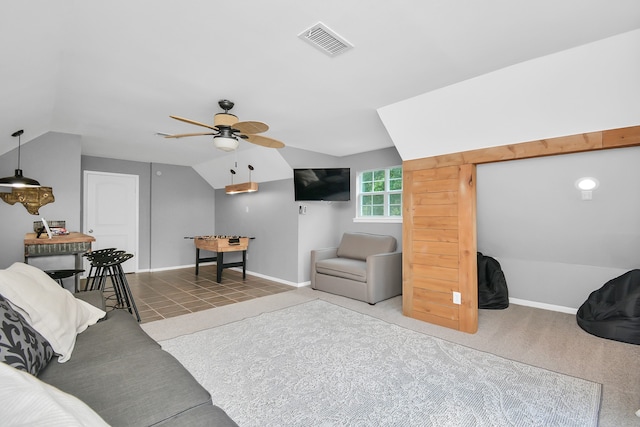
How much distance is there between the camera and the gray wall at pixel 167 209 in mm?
6484

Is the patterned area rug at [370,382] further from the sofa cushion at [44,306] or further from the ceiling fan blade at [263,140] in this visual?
the ceiling fan blade at [263,140]

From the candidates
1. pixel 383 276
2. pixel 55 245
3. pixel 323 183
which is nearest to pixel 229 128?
pixel 323 183

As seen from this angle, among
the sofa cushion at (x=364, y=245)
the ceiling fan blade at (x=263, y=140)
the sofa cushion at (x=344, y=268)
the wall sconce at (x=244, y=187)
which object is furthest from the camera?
the wall sconce at (x=244, y=187)

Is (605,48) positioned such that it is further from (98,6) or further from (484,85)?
(98,6)

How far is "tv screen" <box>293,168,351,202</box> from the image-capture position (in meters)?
5.12

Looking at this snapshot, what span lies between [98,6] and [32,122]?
8.81ft

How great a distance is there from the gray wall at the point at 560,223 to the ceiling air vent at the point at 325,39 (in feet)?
8.01

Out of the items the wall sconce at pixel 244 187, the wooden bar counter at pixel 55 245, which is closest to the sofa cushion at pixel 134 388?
the wooden bar counter at pixel 55 245

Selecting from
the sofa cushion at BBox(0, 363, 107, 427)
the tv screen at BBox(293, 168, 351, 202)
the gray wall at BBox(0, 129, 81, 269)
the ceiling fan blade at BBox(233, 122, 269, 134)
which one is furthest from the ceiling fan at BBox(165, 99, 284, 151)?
the gray wall at BBox(0, 129, 81, 269)

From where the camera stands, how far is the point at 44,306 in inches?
60.1

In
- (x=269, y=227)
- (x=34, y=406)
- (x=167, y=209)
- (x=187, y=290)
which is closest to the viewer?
(x=34, y=406)

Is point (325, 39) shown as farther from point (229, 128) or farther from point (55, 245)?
point (55, 245)

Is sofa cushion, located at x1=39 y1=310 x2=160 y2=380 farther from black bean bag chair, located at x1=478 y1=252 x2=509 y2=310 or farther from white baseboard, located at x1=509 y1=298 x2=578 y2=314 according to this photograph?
white baseboard, located at x1=509 y1=298 x2=578 y2=314

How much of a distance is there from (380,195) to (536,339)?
3064 millimetres
